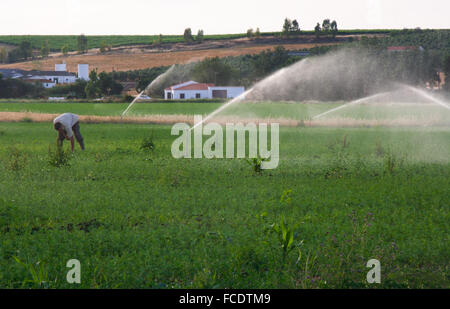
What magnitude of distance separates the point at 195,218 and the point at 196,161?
27.1 feet

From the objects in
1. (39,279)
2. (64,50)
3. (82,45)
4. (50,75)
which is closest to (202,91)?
(50,75)

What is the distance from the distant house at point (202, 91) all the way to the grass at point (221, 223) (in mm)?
66650

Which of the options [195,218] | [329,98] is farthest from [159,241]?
[329,98]

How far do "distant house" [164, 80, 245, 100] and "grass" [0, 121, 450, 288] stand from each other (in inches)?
2624

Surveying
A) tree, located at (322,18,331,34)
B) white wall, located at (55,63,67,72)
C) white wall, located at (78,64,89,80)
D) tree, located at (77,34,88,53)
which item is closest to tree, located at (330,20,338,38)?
tree, located at (322,18,331,34)

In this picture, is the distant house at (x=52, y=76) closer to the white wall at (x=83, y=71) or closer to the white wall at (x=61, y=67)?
the white wall at (x=83, y=71)

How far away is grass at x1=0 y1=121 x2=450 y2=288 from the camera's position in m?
6.92

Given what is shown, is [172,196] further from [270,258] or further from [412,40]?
[412,40]

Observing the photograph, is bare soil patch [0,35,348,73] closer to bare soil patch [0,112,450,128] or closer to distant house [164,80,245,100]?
distant house [164,80,245,100]

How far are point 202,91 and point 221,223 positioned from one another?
76.6 metres

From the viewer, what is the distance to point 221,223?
945cm

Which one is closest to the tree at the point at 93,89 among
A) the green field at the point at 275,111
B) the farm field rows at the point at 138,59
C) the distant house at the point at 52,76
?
the green field at the point at 275,111

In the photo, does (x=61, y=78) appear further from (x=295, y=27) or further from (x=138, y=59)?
(x=295, y=27)

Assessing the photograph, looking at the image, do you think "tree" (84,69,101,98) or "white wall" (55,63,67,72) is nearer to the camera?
"tree" (84,69,101,98)
